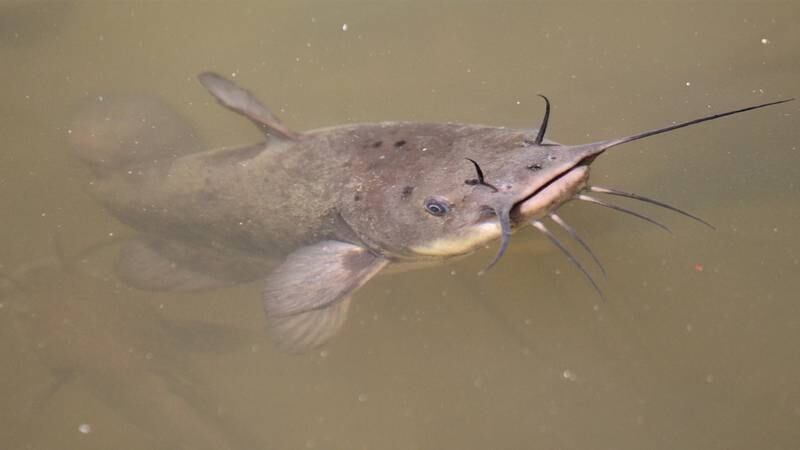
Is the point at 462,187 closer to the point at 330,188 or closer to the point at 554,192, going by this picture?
the point at 554,192

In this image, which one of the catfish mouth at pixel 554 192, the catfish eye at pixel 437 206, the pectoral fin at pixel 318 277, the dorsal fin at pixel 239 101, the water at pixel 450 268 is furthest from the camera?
the water at pixel 450 268

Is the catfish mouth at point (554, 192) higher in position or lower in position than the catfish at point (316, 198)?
higher

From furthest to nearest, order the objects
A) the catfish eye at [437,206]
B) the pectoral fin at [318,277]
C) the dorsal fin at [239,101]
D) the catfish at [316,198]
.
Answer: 1. the dorsal fin at [239,101]
2. the pectoral fin at [318,277]
3. the catfish eye at [437,206]
4. the catfish at [316,198]

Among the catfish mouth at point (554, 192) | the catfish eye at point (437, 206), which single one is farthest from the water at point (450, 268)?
the catfish mouth at point (554, 192)

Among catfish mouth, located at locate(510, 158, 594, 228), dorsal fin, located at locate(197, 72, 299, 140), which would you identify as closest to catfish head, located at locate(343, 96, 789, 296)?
catfish mouth, located at locate(510, 158, 594, 228)

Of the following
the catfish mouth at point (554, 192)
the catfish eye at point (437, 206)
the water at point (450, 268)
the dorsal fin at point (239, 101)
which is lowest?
the water at point (450, 268)

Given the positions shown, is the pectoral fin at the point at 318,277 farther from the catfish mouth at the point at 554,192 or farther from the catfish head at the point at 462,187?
the catfish mouth at the point at 554,192

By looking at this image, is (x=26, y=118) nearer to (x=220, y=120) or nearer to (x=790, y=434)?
(x=220, y=120)
